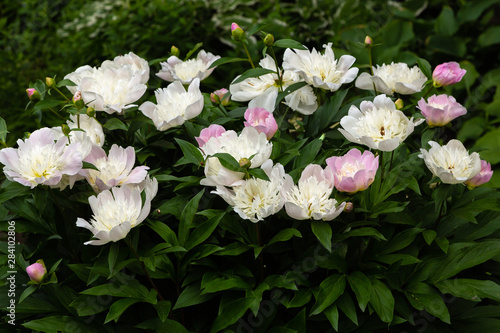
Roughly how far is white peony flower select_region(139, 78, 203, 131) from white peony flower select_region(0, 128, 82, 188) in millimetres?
219

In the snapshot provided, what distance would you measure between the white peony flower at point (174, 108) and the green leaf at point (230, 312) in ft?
1.42

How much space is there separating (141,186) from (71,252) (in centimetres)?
26

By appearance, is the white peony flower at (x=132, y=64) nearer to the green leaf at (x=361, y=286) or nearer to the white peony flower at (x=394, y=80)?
the white peony flower at (x=394, y=80)

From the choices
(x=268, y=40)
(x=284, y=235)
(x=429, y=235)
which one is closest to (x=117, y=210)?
(x=284, y=235)

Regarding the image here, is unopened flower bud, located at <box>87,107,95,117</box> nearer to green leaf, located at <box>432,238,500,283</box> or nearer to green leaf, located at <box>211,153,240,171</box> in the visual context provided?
green leaf, located at <box>211,153,240,171</box>

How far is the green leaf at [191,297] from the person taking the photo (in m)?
1.08

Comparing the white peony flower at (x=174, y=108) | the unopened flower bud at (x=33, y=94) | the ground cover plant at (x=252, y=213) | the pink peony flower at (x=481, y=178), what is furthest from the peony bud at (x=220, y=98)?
the pink peony flower at (x=481, y=178)

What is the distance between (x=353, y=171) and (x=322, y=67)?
13.5 inches

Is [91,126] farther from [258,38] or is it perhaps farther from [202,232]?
[258,38]

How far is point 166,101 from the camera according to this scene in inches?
50.1

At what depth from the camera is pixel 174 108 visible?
126 centimetres

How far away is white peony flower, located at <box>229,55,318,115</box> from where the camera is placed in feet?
4.31

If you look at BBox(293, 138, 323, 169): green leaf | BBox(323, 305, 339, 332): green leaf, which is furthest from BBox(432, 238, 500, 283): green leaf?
BBox(293, 138, 323, 169): green leaf

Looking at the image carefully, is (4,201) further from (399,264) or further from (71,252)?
(399,264)
